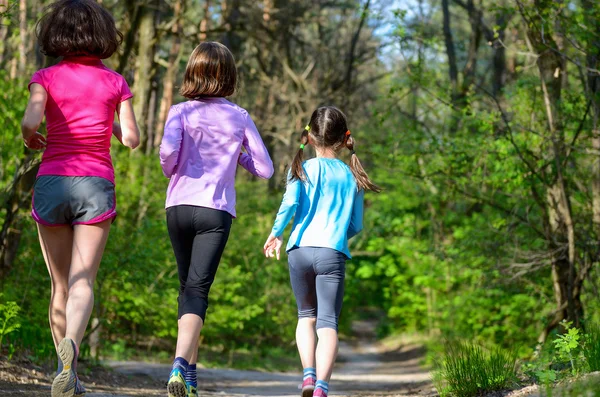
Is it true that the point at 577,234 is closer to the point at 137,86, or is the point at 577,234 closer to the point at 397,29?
the point at 397,29

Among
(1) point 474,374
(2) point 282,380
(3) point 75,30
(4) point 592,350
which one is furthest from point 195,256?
(2) point 282,380

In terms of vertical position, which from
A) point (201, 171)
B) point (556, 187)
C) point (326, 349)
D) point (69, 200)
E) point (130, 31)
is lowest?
point (326, 349)

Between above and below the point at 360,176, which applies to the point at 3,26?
above

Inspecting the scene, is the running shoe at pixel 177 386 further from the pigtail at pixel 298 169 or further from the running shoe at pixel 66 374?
the pigtail at pixel 298 169

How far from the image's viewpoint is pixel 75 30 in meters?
4.45

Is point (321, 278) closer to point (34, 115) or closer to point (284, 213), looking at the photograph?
point (284, 213)

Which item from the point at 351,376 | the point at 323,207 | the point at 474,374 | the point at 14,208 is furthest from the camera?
the point at 351,376

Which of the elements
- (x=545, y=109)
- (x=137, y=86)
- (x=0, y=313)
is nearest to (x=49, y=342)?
(x=0, y=313)

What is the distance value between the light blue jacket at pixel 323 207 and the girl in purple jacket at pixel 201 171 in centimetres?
30

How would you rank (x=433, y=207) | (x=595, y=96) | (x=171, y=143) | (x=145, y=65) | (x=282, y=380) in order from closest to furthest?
(x=171, y=143) < (x=595, y=96) < (x=282, y=380) < (x=145, y=65) < (x=433, y=207)

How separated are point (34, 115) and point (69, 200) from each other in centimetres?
47

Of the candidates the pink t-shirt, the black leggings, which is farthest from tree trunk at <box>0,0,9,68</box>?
the black leggings

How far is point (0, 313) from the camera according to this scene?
712cm

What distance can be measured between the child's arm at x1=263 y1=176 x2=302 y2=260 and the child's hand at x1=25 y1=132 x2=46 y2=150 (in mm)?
1413
